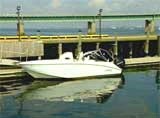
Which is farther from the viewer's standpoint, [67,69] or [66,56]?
[66,56]

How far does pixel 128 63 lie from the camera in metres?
59.7

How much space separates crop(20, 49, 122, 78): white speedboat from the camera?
1863 inches

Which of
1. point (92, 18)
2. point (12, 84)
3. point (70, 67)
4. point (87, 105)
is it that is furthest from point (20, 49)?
point (92, 18)

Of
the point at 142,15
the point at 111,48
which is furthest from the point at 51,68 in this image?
the point at 142,15

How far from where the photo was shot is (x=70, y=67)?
48000 mm

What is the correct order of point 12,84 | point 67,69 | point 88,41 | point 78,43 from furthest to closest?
1. point 88,41
2. point 78,43
3. point 67,69
4. point 12,84

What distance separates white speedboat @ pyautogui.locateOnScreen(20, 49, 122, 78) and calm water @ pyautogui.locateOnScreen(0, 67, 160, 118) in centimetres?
225

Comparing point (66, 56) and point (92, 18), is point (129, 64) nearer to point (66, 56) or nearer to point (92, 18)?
point (66, 56)

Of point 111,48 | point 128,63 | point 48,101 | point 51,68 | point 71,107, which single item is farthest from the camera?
point 111,48

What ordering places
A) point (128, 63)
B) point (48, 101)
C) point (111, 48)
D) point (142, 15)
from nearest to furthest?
point (48, 101)
point (128, 63)
point (111, 48)
point (142, 15)

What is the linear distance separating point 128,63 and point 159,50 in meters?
8.32

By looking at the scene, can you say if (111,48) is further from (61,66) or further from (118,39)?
(61,66)

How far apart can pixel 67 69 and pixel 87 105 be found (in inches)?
508

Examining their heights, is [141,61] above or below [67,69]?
above
